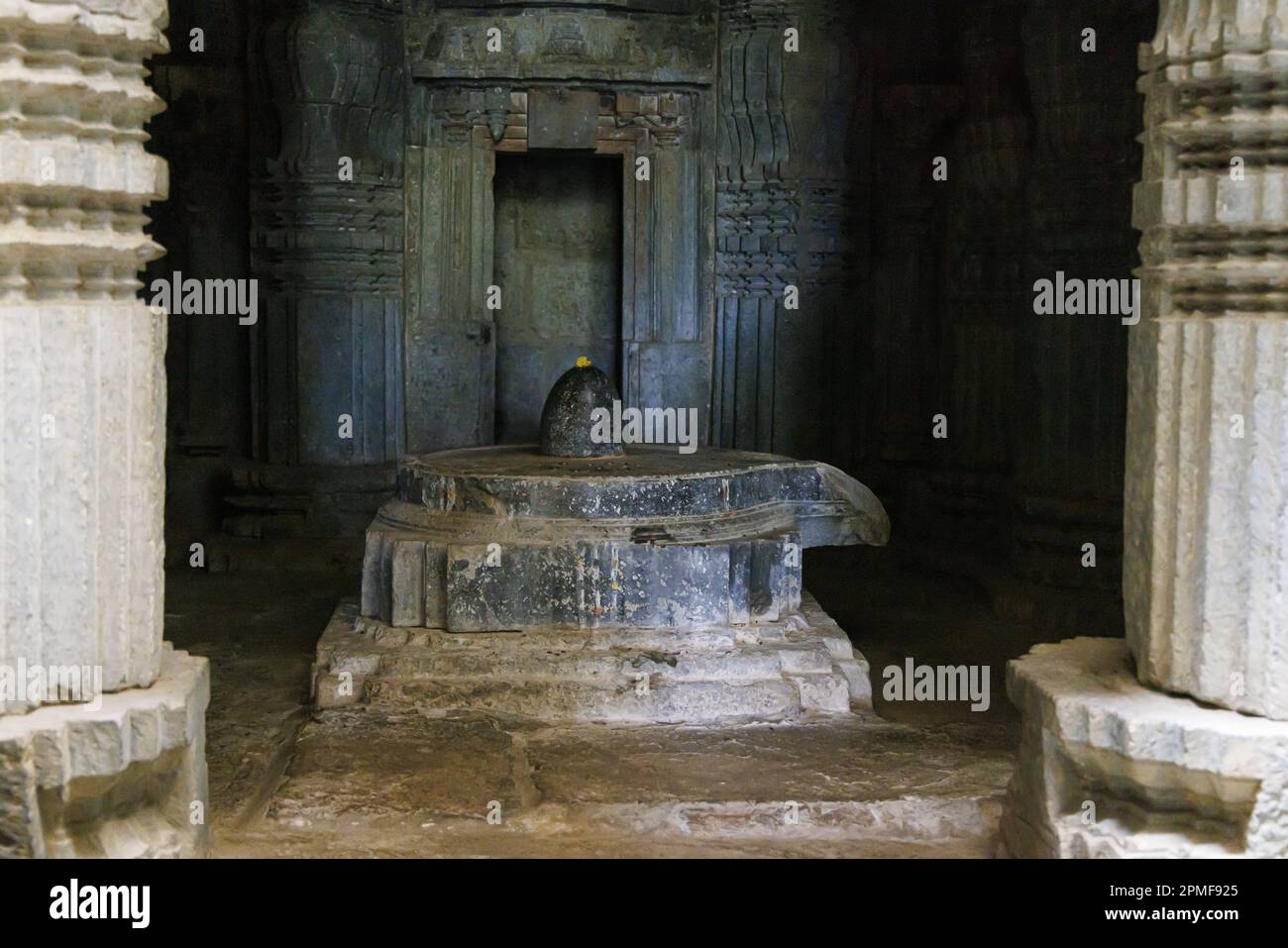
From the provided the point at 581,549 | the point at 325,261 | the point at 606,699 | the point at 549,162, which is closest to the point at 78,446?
the point at 606,699

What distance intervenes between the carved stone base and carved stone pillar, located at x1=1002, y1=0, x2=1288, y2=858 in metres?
2.30

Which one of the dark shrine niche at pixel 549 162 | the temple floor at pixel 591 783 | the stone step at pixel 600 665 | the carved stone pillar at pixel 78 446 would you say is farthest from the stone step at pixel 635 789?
the dark shrine niche at pixel 549 162

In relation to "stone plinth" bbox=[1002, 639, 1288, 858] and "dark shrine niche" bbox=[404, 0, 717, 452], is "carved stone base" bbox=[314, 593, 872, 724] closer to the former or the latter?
"stone plinth" bbox=[1002, 639, 1288, 858]

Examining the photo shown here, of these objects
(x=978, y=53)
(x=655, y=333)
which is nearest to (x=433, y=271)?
(x=655, y=333)

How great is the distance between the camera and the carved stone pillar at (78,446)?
3166mm

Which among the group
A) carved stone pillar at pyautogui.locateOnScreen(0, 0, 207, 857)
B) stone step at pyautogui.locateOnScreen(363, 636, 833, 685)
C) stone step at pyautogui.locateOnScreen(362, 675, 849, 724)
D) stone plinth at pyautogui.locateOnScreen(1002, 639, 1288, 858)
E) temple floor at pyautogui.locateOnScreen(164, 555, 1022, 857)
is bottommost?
temple floor at pyautogui.locateOnScreen(164, 555, 1022, 857)

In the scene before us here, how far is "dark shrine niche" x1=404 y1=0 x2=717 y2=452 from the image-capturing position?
9.31 m

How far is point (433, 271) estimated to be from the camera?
376 inches

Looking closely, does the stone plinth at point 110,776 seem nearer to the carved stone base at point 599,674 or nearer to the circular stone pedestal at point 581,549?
the carved stone base at point 599,674

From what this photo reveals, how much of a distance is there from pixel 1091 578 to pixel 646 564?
288 cm

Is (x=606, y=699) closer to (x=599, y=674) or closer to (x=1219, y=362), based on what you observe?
(x=599, y=674)

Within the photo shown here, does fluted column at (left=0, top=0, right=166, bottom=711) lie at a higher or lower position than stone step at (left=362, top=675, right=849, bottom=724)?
higher

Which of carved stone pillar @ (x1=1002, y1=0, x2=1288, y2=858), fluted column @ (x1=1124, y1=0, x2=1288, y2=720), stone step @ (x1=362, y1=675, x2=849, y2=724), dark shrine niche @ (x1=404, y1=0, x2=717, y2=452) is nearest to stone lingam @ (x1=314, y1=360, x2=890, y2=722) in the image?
stone step @ (x1=362, y1=675, x2=849, y2=724)

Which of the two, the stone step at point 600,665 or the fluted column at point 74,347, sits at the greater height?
the fluted column at point 74,347
